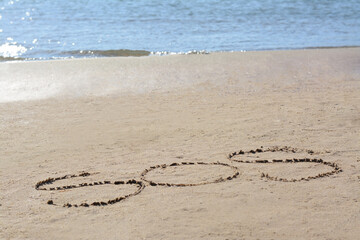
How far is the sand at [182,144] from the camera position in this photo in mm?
3797

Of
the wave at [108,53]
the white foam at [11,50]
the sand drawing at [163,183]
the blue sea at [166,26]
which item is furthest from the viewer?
the blue sea at [166,26]

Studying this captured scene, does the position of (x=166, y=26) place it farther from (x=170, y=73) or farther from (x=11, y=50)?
(x=170, y=73)

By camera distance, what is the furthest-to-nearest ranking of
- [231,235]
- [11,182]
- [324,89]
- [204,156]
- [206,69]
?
[206,69], [324,89], [204,156], [11,182], [231,235]

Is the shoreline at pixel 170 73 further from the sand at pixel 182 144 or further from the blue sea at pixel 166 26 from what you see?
the blue sea at pixel 166 26

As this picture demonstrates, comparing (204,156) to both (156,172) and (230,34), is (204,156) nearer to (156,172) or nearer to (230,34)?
(156,172)

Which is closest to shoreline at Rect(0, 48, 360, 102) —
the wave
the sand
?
the sand

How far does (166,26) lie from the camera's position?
14.8 metres

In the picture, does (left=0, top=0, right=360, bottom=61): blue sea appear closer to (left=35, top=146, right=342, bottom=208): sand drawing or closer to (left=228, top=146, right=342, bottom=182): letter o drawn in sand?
(left=228, top=146, right=342, bottom=182): letter o drawn in sand

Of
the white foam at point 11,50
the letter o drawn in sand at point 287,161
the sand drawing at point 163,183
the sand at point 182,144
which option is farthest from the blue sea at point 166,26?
the sand drawing at point 163,183

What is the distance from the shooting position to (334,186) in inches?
170

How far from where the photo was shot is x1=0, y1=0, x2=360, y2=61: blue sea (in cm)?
1183

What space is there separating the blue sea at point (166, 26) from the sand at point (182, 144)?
2222mm

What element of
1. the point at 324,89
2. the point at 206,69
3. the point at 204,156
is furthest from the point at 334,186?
the point at 206,69

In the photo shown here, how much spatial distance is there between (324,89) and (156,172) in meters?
3.53
